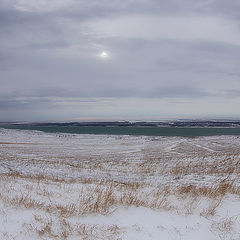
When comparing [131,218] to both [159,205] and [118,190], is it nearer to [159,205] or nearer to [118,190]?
[159,205]

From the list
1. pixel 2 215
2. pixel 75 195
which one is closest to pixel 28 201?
pixel 2 215

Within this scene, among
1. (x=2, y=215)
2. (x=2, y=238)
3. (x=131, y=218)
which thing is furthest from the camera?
(x=131, y=218)

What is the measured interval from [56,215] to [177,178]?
27.2 ft

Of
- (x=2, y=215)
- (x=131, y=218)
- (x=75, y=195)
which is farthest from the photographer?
(x=75, y=195)

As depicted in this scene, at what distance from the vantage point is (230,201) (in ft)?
24.9

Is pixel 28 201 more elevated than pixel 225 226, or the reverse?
pixel 28 201

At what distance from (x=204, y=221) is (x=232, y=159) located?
13337mm

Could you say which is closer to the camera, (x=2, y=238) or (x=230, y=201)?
(x=2, y=238)

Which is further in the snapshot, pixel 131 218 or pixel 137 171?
pixel 137 171

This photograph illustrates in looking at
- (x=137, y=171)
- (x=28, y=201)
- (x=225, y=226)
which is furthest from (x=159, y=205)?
(x=137, y=171)

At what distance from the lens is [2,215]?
543cm

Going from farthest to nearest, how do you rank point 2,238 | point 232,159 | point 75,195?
1. point 232,159
2. point 75,195
3. point 2,238

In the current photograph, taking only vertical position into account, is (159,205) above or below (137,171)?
above

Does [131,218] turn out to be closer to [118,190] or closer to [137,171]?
[118,190]
